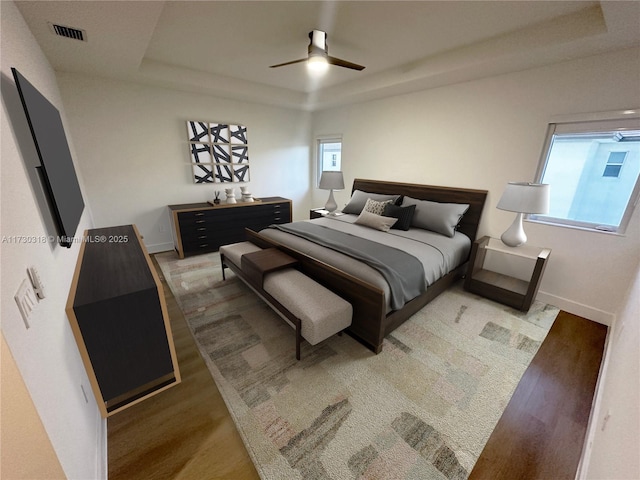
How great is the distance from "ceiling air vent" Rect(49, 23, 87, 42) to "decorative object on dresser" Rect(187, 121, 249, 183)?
181cm

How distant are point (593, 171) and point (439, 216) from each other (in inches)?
53.9

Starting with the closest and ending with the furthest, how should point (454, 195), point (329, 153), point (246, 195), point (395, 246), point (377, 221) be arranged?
1. point (395, 246)
2. point (377, 221)
3. point (454, 195)
4. point (246, 195)
5. point (329, 153)

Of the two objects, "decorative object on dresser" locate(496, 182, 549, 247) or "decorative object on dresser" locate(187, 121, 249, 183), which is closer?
"decorative object on dresser" locate(496, 182, 549, 247)

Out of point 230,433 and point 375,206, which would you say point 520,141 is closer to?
point 375,206

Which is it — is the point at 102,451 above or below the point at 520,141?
below

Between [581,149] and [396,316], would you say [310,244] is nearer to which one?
[396,316]

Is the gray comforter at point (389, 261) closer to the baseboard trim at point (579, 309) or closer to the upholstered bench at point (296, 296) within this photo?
the upholstered bench at point (296, 296)

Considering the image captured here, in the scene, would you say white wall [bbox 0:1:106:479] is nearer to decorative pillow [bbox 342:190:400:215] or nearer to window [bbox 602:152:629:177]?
decorative pillow [bbox 342:190:400:215]

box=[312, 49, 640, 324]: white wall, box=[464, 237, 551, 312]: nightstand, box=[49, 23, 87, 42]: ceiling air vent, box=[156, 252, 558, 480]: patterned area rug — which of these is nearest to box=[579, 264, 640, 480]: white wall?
box=[156, 252, 558, 480]: patterned area rug

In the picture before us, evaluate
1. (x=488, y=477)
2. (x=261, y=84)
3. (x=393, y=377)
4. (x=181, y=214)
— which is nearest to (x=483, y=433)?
(x=488, y=477)

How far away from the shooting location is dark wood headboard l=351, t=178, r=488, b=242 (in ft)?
10.3

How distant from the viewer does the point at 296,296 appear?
201 cm

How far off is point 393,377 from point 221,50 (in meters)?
3.50

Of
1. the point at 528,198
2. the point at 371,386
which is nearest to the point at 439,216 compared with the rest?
the point at 528,198
